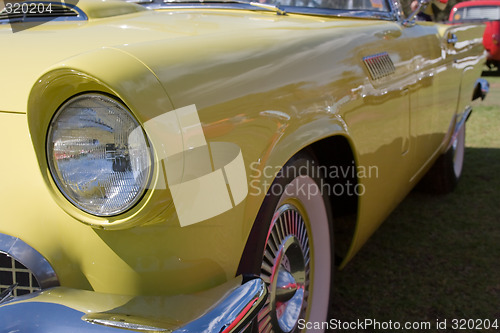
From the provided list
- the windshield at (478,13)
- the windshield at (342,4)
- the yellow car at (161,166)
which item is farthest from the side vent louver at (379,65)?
the windshield at (478,13)

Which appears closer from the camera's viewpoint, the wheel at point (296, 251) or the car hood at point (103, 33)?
the car hood at point (103, 33)

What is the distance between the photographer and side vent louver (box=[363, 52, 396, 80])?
78.4 inches

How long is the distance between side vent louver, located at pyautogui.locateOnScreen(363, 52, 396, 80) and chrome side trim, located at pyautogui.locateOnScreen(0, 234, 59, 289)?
134 cm

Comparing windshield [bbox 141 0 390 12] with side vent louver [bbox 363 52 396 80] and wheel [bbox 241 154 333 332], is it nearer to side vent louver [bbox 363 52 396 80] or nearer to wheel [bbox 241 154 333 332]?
side vent louver [bbox 363 52 396 80]

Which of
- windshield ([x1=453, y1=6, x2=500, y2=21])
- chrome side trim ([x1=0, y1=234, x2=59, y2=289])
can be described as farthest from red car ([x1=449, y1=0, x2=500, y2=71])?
chrome side trim ([x1=0, y1=234, x2=59, y2=289])

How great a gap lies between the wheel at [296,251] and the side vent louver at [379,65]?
53 cm

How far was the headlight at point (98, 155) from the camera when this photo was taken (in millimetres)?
1109

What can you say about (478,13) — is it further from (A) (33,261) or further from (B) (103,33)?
(A) (33,261)

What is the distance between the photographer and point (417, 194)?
400 cm

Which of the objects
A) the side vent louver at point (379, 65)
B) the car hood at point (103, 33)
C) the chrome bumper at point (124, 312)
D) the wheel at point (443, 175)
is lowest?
the wheel at point (443, 175)

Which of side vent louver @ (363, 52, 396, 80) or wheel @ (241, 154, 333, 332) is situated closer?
wheel @ (241, 154, 333, 332)

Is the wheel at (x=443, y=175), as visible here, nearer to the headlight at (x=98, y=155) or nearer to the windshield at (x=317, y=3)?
the windshield at (x=317, y=3)

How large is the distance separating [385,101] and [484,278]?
1197 millimetres

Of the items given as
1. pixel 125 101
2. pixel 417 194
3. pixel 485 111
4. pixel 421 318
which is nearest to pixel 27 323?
pixel 125 101
